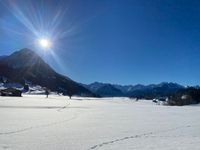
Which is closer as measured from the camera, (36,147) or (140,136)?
(36,147)

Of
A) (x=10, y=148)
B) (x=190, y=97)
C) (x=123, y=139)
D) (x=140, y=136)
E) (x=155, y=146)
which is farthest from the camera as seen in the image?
(x=190, y=97)

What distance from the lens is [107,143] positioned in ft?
35.6

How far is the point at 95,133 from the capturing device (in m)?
13.3

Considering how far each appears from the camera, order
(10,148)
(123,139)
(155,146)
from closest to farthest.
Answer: (10,148)
(155,146)
(123,139)

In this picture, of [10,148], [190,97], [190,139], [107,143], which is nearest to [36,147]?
[10,148]

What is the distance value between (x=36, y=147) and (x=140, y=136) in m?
4.70

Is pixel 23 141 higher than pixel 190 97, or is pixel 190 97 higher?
pixel 190 97

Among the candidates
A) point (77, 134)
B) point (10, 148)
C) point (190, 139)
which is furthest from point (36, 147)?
point (190, 139)

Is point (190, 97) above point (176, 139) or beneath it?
above

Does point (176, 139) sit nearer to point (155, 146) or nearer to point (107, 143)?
point (155, 146)

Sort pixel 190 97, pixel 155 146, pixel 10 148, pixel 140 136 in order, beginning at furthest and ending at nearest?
pixel 190 97
pixel 140 136
pixel 155 146
pixel 10 148

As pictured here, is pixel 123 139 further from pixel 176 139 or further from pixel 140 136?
pixel 176 139

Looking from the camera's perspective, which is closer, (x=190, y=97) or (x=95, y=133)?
(x=95, y=133)

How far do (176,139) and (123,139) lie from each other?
2.07 meters
